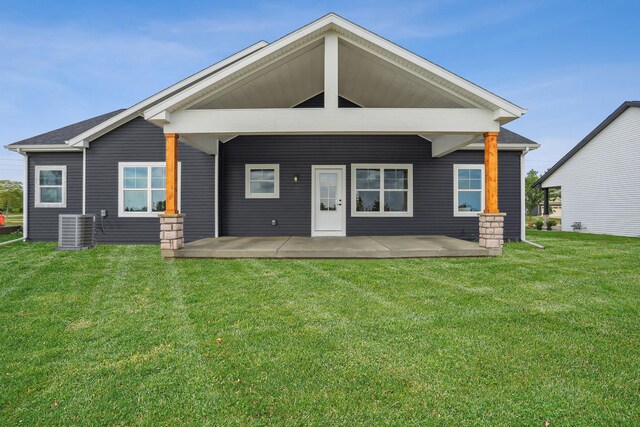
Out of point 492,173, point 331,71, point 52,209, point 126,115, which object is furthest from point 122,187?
point 492,173

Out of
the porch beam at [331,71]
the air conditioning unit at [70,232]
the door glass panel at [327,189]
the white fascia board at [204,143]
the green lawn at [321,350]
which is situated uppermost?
the porch beam at [331,71]

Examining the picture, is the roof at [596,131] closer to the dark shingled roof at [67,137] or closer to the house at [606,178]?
the house at [606,178]

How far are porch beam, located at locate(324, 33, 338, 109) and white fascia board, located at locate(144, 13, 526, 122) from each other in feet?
0.68

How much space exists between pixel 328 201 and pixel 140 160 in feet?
18.2

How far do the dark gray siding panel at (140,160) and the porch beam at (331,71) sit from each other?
14.3 ft

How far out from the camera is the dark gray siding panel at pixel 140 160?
9508mm

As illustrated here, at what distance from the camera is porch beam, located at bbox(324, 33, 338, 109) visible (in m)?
6.66

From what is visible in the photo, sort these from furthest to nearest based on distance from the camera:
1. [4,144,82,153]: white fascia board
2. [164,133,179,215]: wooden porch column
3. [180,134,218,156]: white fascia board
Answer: [4,144,82,153]: white fascia board → [180,134,218,156]: white fascia board → [164,133,179,215]: wooden porch column

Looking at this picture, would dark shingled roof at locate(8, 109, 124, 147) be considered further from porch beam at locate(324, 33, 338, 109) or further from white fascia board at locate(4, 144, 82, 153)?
porch beam at locate(324, 33, 338, 109)

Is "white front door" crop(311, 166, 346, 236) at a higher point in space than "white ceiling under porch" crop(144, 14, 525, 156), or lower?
lower

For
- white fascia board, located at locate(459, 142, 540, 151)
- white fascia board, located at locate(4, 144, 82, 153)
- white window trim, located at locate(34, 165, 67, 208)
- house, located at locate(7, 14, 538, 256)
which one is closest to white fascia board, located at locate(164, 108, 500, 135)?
house, located at locate(7, 14, 538, 256)

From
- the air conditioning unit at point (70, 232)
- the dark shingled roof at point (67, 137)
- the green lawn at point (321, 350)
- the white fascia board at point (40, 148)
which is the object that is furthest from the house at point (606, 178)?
the white fascia board at point (40, 148)

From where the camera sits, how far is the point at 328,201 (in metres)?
10.0

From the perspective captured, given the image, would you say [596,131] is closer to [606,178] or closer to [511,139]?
[606,178]
